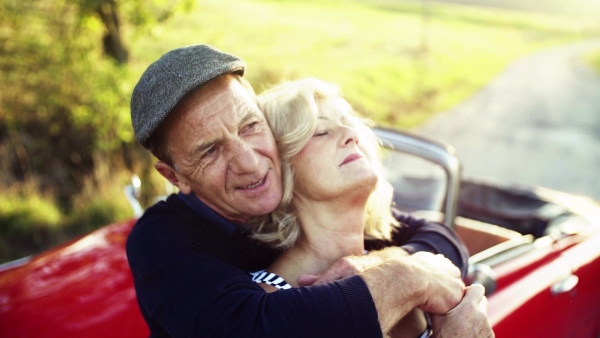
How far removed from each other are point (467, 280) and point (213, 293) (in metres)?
1.31

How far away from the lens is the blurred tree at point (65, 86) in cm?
497

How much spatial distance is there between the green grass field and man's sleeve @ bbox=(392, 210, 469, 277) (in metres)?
3.24

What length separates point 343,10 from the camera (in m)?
26.9

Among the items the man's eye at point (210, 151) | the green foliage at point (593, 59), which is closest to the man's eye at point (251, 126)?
the man's eye at point (210, 151)

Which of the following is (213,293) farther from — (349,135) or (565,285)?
(565,285)

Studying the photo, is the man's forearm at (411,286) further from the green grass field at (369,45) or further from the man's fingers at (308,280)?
the green grass field at (369,45)

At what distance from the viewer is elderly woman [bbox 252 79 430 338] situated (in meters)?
1.90

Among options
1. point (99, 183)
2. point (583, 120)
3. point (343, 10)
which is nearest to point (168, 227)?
point (99, 183)

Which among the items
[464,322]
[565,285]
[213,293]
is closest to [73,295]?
[213,293]

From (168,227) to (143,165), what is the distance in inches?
173

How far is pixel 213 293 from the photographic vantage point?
4.93 ft

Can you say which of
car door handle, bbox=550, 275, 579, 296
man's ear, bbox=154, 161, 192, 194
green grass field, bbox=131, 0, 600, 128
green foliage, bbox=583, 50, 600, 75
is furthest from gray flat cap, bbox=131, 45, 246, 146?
green foliage, bbox=583, 50, 600, 75

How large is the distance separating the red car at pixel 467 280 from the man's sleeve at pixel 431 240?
252 mm

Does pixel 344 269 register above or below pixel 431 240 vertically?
above
